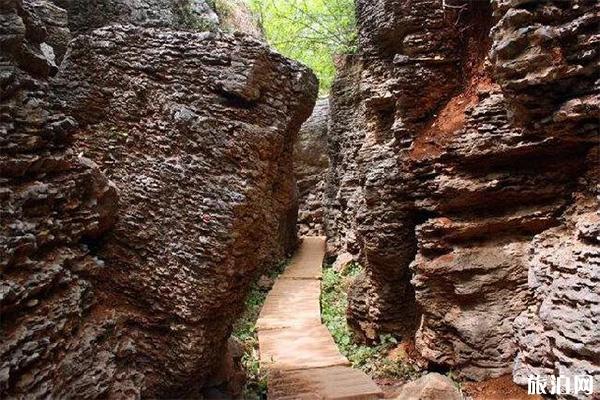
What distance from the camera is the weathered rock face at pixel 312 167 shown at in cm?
1719

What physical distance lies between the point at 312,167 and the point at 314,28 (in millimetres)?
5636

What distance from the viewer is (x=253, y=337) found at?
8.34 meters

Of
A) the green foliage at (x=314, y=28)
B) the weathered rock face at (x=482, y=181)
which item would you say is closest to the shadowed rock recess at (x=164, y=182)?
the weathered rock face at (x=482, y=181)

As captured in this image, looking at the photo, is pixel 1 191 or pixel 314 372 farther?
pixel 314 372

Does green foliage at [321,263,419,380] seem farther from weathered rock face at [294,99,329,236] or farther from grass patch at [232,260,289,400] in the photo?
weathered rock face at [294,99,329,236]

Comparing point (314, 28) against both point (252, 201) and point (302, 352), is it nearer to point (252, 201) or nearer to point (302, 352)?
point (302, 352)

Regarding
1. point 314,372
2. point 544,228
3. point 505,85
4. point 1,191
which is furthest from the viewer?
point 314,372

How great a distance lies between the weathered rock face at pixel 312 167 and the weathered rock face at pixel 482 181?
8999mm

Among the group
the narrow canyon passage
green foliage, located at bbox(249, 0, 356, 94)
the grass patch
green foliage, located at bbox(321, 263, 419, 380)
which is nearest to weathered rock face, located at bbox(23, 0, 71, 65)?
the narrow canyon passage

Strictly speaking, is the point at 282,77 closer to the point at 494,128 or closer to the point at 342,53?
the point at 494,128

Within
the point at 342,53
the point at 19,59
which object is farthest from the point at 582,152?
the point at 342,53

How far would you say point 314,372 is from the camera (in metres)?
5.72

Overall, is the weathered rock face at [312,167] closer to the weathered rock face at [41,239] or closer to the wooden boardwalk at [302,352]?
the wooden boardwalk at [302,352]

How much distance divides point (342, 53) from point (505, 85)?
27.3ft
